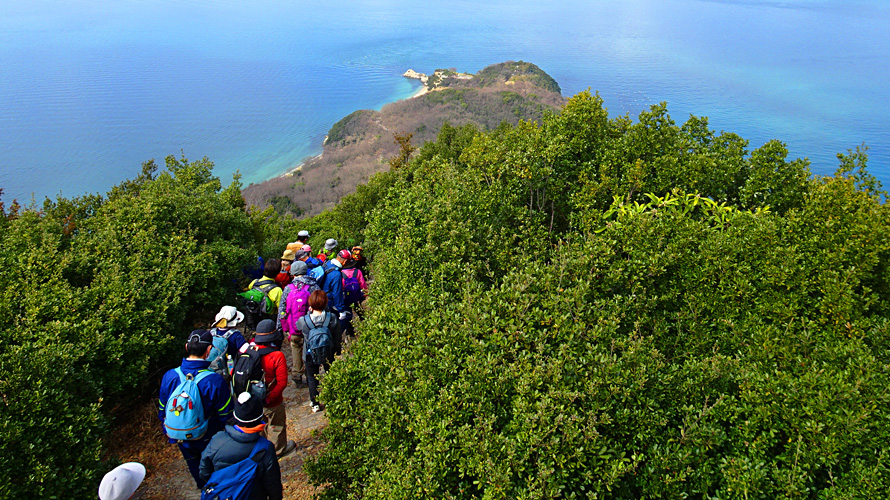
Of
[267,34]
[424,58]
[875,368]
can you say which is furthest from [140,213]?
[267,34]

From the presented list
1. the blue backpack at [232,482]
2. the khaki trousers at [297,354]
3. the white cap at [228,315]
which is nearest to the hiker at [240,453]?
the blue backpack at [232,482]

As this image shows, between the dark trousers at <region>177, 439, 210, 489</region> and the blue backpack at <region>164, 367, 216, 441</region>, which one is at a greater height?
the blue backpack at <region>164, 367, 216, 441</region>

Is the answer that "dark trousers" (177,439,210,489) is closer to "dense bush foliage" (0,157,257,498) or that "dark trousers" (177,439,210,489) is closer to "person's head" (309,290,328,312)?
"dense bush foliage" (0,157,257,498)

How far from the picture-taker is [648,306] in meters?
6.19

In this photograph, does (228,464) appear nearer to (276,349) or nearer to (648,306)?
(276,349)

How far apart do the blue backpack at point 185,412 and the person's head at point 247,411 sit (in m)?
0.92

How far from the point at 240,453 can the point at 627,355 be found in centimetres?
381

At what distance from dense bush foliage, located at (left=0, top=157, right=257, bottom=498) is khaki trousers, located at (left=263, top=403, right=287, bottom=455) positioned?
1.83m

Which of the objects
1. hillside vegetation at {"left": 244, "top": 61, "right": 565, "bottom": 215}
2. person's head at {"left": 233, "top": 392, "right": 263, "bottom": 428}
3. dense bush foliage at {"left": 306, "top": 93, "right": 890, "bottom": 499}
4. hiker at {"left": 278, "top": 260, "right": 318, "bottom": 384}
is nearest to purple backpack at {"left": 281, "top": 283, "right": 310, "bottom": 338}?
hiker at {"left": 278, "top": 260, "right": 318, "bottom": 384}

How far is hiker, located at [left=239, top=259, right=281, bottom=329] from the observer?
8.11 meters

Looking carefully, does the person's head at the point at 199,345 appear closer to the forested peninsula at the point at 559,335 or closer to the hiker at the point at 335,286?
the forested peninsula at the point at 559,335

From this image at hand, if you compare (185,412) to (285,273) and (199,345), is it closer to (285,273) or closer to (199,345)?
(199,345)

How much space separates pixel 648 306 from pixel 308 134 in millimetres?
71280

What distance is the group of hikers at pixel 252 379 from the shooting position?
465 cm
